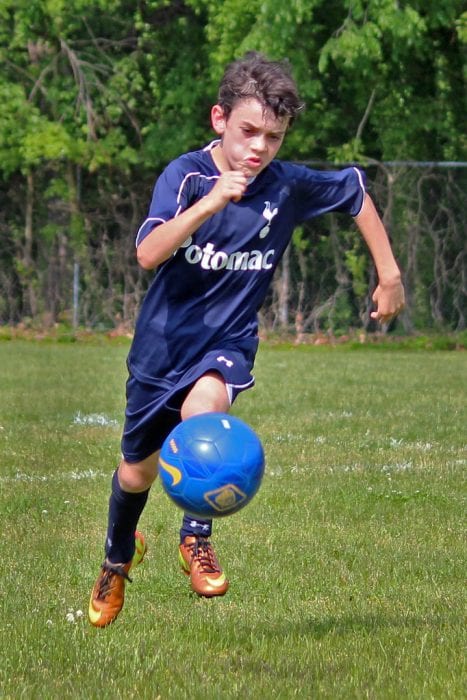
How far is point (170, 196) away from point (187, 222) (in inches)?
16.4

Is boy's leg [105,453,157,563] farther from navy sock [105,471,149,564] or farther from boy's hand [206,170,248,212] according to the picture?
boy's hand [206,170,248,212]

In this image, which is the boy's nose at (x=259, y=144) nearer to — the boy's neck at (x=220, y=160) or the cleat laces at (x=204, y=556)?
the boy's neck at (x=220, y=160)

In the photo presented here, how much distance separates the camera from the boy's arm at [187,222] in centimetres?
435

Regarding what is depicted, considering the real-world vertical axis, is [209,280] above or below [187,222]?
below

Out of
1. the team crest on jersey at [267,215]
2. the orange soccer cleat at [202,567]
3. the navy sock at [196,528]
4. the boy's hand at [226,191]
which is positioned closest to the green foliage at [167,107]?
the navy sock at [196,528]

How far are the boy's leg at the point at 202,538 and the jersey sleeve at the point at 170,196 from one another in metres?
0.60

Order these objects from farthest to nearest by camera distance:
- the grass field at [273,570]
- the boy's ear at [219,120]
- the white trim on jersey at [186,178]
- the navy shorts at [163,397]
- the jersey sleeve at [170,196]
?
1. the boy's ear at [219,120]
2. the navy shorts at [163,397]
3. the white trim on jersey at [186,178]
4. the jersey sleeve at [170,196]
5. the grass field at [273,570]

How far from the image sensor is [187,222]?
443 cm

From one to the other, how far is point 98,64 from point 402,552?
68.1 ft

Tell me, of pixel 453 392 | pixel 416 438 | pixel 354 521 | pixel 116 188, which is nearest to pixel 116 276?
pixel 116 188

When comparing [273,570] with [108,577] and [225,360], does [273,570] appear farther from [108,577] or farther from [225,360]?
[225,360]

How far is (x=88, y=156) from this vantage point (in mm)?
23344

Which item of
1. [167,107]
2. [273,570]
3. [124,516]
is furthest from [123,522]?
[167,107]

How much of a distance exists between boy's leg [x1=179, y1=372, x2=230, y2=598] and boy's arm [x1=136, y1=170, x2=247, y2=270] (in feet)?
1.69
